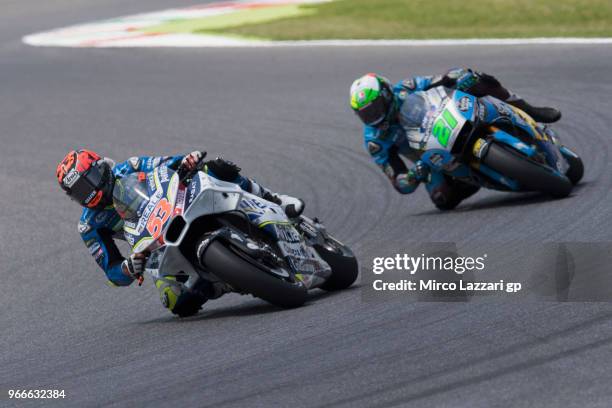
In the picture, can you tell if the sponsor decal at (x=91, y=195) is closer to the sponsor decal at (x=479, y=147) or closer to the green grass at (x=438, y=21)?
the sponsor decal at (x=479, y=147)

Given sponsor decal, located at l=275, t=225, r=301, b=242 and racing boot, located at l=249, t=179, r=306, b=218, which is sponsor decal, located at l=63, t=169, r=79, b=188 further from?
sponsor decal, located at l=275, t=225, r=301, b=242

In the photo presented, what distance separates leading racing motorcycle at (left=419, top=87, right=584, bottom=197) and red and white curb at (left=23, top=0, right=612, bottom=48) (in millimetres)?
7498

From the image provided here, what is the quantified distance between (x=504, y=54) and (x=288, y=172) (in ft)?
16.4

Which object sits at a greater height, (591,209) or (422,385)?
(422,385)

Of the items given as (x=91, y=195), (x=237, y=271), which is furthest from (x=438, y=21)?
(x=237, y=271)

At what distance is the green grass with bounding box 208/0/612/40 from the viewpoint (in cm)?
1953

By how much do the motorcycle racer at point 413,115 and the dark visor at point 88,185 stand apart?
10.1ft

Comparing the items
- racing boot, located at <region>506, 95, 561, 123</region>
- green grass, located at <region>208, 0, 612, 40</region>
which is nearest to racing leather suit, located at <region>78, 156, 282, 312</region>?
racing boot, located at <region>506, 95, 561, 123</region>

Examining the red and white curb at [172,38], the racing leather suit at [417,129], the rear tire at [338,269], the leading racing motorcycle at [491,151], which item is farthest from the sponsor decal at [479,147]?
the red and white curb at [172,38]

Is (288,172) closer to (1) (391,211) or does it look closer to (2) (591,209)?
(1) (391,211)

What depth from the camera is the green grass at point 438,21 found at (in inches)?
769

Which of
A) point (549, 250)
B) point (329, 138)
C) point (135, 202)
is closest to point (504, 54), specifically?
point (329, 138)

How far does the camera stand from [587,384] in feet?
18.0

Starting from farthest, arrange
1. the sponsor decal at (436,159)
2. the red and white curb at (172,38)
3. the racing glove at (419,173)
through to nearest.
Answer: the red and white curb at (172,38) → the racing glove at (419,173) → the sponsor decal at (436,159)
